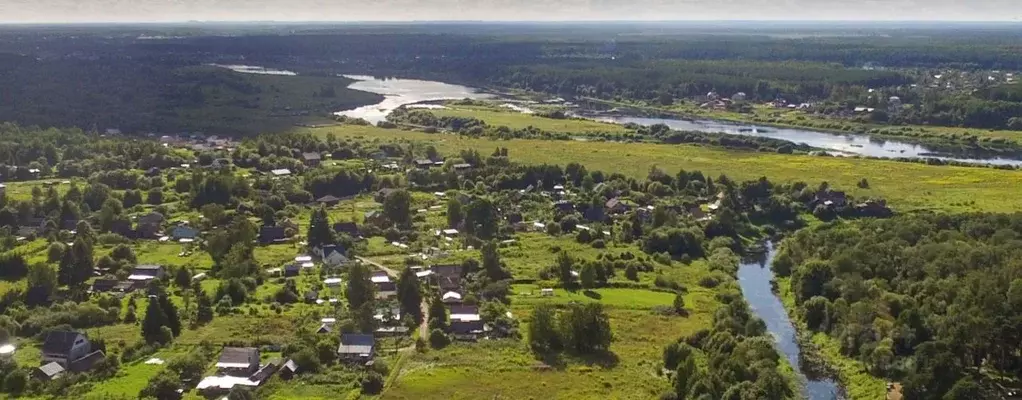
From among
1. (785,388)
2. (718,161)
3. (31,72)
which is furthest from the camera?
(31,72)

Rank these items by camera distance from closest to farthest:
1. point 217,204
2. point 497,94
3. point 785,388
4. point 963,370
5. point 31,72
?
point 785,388, point 963,370, point 217,204, point 31,72, point 497,94

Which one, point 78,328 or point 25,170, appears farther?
point 25,170

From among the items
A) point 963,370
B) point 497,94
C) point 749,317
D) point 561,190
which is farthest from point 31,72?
point 963,370

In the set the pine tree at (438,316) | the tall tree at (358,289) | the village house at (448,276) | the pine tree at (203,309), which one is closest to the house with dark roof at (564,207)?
the village house at (448,276)

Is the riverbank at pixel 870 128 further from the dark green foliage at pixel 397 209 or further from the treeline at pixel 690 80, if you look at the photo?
the dark green foliage at pixel 397 209

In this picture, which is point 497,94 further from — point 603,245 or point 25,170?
point 603,245

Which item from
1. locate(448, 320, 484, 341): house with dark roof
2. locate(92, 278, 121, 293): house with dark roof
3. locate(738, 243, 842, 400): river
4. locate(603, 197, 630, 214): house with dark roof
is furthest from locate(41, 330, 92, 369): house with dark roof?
locate(603, 197, 630, 214): house with dark roof
